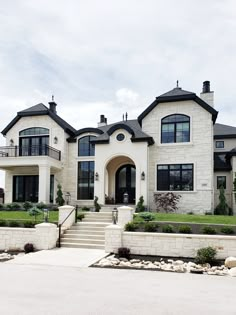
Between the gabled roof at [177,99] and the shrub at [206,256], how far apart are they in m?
12.0

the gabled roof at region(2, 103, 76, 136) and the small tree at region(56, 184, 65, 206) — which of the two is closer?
the small tree at region(56, 184, 65, 206)

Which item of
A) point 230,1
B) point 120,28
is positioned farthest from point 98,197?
point 230,1

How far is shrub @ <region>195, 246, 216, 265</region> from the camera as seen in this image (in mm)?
10106

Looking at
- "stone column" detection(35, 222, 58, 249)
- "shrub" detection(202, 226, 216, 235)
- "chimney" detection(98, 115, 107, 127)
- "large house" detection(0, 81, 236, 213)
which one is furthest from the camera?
"chimney" detection(98, 115, 107, 127)

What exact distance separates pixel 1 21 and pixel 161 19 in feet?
17.3

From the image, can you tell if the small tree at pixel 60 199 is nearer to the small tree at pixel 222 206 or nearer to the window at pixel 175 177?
the window at pixel 175 177

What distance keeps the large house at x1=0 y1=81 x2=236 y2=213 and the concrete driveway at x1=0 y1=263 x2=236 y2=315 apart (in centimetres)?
1168

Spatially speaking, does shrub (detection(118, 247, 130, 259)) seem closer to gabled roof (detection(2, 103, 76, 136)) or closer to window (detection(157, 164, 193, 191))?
window (detection(157, 164, 193, 191))

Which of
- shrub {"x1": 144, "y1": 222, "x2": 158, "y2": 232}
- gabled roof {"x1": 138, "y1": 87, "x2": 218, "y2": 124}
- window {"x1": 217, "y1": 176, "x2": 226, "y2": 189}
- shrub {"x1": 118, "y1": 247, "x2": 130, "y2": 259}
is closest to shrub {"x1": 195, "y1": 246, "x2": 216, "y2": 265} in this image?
shrub {"x1": 144, "y1": 222, "x2": 158, "y2": 232}

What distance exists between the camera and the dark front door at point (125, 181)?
2192cm

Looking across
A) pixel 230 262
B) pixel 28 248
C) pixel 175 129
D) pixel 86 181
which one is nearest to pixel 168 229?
pixel 230 262

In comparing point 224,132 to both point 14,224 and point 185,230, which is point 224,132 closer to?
point 185,230

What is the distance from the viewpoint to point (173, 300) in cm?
616

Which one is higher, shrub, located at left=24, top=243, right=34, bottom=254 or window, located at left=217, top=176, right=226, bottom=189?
window, located at left=217, top=176, right=226, bottom=189
